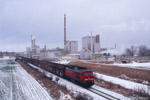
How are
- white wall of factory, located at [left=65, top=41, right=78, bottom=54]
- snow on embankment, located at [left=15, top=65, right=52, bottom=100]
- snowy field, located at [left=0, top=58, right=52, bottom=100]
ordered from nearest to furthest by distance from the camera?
snow on embankment, located at [left=15, top=65, right=52, bottom=100]
snowy field, located at [left=0, top=58, right=52, bottom=100]
white wall of factory, located at [left=65, top=41, right=78, bottom=54]

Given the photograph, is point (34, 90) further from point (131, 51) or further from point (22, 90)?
point (131, 51)

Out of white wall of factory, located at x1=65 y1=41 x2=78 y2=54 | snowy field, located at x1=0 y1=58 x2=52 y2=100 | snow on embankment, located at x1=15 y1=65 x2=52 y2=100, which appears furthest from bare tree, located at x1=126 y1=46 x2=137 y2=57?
snow on embankment, located at x1=15 y1=65 x2=52 y2=100

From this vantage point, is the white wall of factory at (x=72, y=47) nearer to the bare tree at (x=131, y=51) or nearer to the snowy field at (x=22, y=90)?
the bare tree at (x=131, y=51)

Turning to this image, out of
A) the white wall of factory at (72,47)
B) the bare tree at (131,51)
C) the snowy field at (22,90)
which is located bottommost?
the snowy field at (22,90)

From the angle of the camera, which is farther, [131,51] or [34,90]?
[131,51]

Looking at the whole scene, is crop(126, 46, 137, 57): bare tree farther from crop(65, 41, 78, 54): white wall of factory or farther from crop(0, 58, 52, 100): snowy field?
crop(0, 58, 52, 100): snowy field

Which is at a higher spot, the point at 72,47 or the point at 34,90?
the point at 72,47

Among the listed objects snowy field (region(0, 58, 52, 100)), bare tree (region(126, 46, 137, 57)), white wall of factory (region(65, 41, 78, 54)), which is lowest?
snowy field (region(0, 58, 52, 100))

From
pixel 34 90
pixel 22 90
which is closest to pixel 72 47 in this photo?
pixel 22 90

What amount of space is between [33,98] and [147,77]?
1924 cm

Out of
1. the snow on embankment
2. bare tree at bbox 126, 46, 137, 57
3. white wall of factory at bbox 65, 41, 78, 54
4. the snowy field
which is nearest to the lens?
the snow on embankment

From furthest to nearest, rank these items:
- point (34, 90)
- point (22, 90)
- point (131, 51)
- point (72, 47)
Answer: point (72, 47) → point (131, 51) → point (22, 90) → point (34, 90)

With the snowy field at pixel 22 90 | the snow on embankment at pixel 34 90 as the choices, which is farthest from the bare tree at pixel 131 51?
the snow on embankment at pixel 34 90

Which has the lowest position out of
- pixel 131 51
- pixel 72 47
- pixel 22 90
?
pixel 22 90
